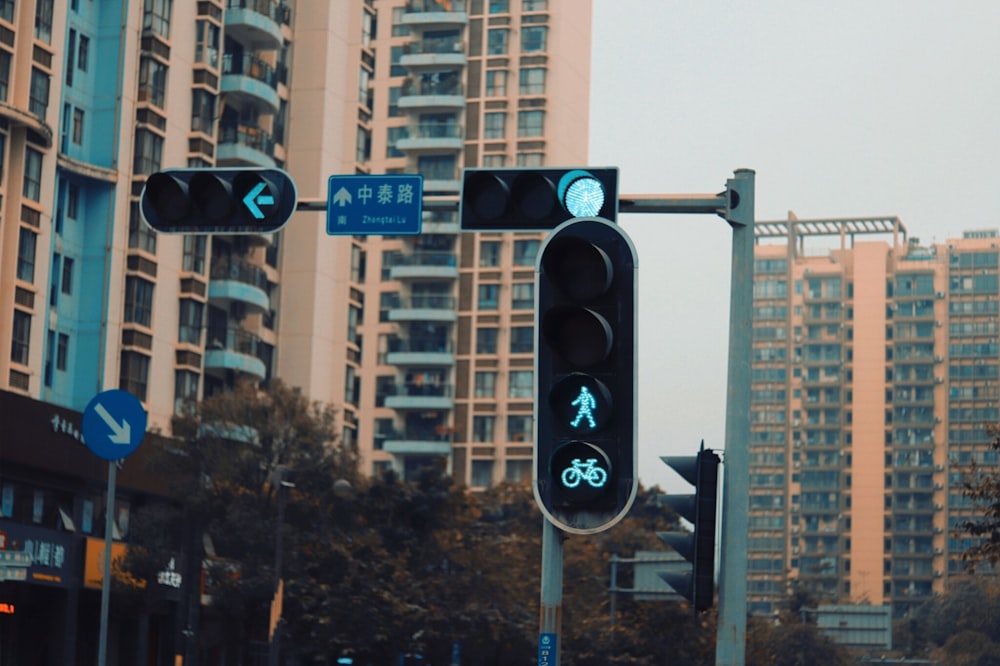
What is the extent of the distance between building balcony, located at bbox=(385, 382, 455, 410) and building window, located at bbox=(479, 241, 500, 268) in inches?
302

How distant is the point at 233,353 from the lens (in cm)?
5803

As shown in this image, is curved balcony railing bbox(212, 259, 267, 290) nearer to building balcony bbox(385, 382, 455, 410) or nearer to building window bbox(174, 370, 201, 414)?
building window bbox(174, 370, 201, 414)

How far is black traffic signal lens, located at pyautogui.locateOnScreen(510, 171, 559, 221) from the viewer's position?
845 cm

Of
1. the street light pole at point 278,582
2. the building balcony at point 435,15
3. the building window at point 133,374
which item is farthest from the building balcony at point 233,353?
the building balcony at point 435,15

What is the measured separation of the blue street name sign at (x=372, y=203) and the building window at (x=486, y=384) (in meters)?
75.7

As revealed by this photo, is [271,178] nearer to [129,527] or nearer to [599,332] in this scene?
[599,332]

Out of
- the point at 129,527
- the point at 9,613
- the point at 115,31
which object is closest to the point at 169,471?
the point at 129,527

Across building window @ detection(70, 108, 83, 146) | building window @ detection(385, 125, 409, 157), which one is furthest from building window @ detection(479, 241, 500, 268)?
building window @ detection(70, 108, 83, 146)

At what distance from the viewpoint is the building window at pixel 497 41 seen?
90250 millimetres

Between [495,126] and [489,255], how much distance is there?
667 cm

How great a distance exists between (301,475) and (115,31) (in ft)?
54.4

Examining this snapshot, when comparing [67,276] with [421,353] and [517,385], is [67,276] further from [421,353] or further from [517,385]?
[517,385]

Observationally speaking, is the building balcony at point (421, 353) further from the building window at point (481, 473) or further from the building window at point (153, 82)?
the building window at point (153, 82)

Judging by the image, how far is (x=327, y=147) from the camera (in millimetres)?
67875
